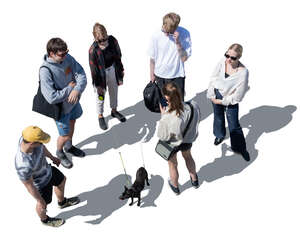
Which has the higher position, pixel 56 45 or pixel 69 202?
pixel 56 45

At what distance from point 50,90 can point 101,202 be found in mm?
1891

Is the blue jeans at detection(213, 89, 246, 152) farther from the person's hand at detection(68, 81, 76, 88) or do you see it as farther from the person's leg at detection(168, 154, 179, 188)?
the person's hand at detection(68, 81, 76, 88)

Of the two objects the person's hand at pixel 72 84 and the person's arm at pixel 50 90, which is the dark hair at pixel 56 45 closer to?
the person's arm at pixel 50 90

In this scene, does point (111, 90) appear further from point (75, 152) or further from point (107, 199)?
point (107, 199)

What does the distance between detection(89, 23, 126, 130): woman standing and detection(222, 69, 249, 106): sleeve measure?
1985 millimetres

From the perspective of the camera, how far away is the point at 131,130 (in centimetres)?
689

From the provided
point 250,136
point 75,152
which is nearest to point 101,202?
point 75,152

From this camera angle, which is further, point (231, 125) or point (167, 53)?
point (167, 53)

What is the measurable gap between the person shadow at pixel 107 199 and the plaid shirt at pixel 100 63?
5.47 ft

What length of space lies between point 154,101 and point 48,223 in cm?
253

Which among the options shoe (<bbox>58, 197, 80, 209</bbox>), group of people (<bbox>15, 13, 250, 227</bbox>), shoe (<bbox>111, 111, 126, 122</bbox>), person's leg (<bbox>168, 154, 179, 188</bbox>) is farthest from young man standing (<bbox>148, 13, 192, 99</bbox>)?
shoe (<bbox>58, 197, 80, 209</bbox>)

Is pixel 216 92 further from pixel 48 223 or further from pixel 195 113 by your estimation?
pixel 48 223

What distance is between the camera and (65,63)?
5.24 m

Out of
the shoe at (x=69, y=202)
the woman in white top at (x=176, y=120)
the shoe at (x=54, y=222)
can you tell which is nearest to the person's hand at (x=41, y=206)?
the shoe at (x=54, y=222)
